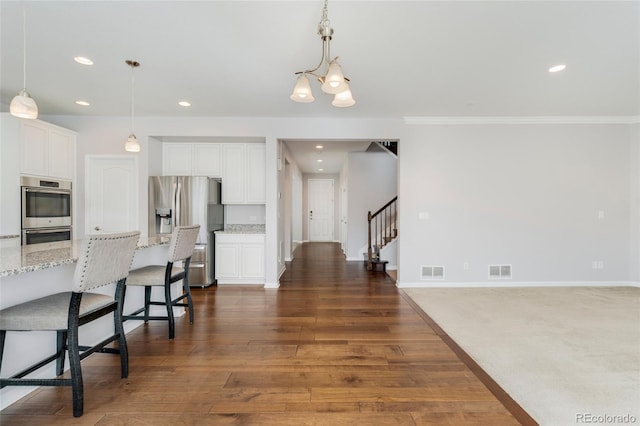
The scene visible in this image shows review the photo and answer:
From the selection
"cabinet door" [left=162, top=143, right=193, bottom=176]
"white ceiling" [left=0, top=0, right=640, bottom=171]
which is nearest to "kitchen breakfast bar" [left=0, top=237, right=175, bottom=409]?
"white ceiling" [left=0, top=0, right=640, bottom=171]

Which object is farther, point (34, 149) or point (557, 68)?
point (34, 149)

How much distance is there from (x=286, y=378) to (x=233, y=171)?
368 cm

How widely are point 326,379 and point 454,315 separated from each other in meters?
1.99

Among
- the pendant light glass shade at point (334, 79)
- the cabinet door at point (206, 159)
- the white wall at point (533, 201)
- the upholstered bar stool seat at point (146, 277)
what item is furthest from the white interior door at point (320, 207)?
the pendant light glass shade at point (334, 79)

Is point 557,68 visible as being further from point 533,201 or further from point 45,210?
point 45,210

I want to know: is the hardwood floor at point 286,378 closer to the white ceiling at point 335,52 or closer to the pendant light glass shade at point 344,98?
the pendant light glass shade at point 344,98

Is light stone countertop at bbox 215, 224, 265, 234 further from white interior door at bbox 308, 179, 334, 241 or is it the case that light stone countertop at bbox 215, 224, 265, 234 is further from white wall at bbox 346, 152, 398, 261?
white interior door at bbox 308, 179, 334, 241

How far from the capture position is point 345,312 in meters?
3.36

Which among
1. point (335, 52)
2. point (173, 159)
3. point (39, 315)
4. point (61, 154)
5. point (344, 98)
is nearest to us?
Result: point (39, 315)

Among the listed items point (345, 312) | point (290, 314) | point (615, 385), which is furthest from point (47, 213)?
point (615, 385)

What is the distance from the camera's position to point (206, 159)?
4.82m

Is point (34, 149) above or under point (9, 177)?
above

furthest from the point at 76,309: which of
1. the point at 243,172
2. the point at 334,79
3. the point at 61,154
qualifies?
the point at 61,154

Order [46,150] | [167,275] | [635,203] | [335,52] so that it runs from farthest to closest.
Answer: [635,203]
[46,150]
[167,275]
[335,52]
